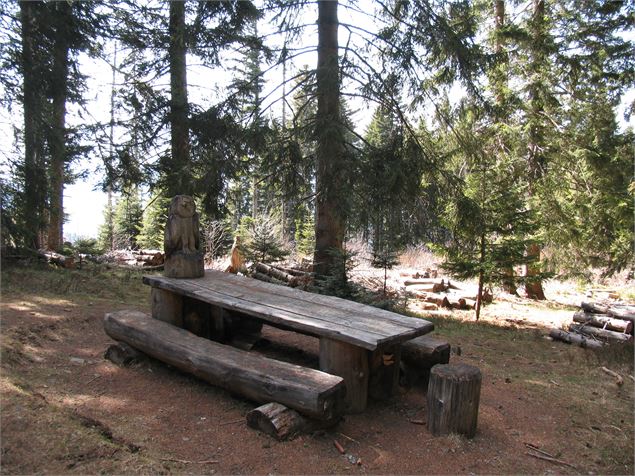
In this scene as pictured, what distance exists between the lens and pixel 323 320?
4.15 m

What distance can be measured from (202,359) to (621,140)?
40.8 ft

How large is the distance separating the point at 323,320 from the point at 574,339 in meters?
6.77

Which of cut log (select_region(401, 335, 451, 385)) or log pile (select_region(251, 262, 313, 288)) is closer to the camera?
cut log (select_region(401, 335, 451, 385))

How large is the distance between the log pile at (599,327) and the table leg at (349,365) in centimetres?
617

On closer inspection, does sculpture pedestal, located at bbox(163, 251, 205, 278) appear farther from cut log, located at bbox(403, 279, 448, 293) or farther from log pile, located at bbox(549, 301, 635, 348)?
cut log, located at bbox(403, 279, 448, 293)

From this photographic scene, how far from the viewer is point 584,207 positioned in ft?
37.3

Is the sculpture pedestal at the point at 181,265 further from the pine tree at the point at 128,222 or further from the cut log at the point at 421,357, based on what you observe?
the pine tree at the point at 128,222

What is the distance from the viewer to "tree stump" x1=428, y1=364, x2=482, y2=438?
3.74 m

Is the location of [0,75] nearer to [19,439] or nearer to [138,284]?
[138,284]

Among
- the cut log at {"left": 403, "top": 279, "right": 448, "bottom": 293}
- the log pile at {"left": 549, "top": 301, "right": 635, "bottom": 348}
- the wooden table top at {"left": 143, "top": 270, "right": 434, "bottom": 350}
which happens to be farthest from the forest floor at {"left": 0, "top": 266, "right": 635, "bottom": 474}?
the cut log at {"left": 403, "top": 279, "right": 448, "bottom": 293}

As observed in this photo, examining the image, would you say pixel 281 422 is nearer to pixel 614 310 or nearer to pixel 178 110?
pixel 178 110

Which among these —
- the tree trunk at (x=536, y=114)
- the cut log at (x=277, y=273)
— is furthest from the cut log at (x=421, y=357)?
the tree trunk at (x=536, y=114)

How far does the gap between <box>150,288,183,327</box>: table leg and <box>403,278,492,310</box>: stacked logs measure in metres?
7.48

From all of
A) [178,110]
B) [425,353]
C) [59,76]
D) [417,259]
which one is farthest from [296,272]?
[417,259]
